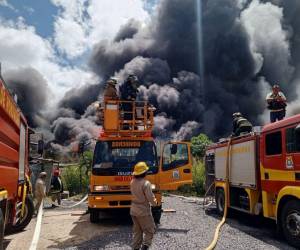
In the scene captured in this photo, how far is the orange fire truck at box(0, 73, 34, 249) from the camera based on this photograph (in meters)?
Result: 5.30

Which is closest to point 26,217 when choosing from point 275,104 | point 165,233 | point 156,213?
point 156,213

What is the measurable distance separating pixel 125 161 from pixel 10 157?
3733 millimetres

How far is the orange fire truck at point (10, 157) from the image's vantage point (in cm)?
530

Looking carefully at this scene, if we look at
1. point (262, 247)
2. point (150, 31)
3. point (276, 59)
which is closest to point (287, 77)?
point (276, 59)

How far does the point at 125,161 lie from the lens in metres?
9.45

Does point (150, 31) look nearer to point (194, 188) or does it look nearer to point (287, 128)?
point (194, 188)

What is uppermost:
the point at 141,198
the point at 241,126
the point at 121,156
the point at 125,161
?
the point at 241,126

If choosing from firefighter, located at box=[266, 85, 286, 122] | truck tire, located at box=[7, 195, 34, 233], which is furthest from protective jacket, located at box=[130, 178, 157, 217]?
firefighter, located at box=[266, 85, 286, 122]

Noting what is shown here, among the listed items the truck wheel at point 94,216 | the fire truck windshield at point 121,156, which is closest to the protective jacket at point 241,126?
Result: the fire truck windshield at point 121,156

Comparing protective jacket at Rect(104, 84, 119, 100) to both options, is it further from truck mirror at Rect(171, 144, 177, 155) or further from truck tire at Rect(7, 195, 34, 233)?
truck tire at Rect(7, 195, 34, 233)

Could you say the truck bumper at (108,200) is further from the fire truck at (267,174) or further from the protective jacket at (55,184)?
the protective jacket at (55,184)

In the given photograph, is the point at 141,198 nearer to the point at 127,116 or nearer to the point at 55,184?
the point at 127,116

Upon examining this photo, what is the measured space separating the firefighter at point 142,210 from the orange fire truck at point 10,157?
6.49 feet

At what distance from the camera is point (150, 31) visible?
6038 cm
